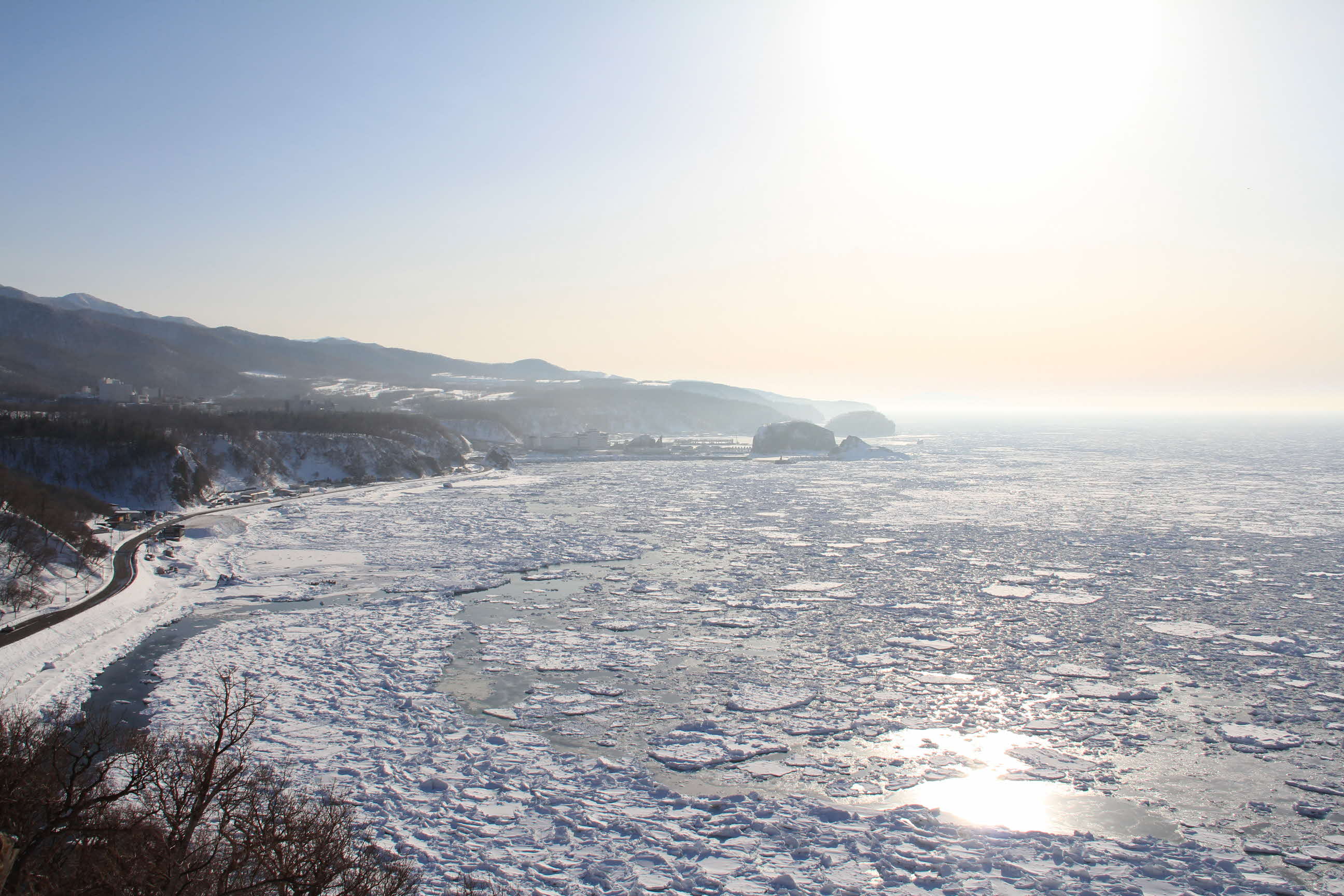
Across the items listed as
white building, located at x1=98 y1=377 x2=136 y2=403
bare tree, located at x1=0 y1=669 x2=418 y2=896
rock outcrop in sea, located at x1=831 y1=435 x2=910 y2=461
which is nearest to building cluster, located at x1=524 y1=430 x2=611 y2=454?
rock outcrop in sea, located at x1=831 y1=435 x2=910 y2=461

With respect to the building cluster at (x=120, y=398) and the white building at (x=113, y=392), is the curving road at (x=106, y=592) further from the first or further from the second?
the white building at (x=113, y=392)

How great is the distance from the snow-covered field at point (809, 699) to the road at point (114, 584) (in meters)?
1.68

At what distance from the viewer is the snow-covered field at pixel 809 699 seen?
11297 mm

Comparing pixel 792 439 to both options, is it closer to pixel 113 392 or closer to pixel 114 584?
pixel 113 392

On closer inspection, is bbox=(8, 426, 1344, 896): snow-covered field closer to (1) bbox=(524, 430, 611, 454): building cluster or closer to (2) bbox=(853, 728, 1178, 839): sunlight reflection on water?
(2) bbox=(853, 728, 1178, 839): sunlight reflection on water

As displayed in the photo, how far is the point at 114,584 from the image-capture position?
28.5 m

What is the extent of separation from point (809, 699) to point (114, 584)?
86.5 feet

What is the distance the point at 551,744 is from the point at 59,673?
13.6 metres

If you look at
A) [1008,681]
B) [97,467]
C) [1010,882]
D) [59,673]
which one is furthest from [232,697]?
[97,467]

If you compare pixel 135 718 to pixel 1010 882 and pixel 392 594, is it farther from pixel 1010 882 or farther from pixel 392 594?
pixel 1010 882

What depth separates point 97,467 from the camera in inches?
2221

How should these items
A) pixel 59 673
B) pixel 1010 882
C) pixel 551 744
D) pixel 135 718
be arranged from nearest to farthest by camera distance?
pixel 1010 882 → pixel 551 744 → pixel 135 718 → pixel 59 673

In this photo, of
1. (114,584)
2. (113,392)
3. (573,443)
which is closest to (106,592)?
(114,584)

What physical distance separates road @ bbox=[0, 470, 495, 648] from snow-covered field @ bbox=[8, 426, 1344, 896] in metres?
1.68
